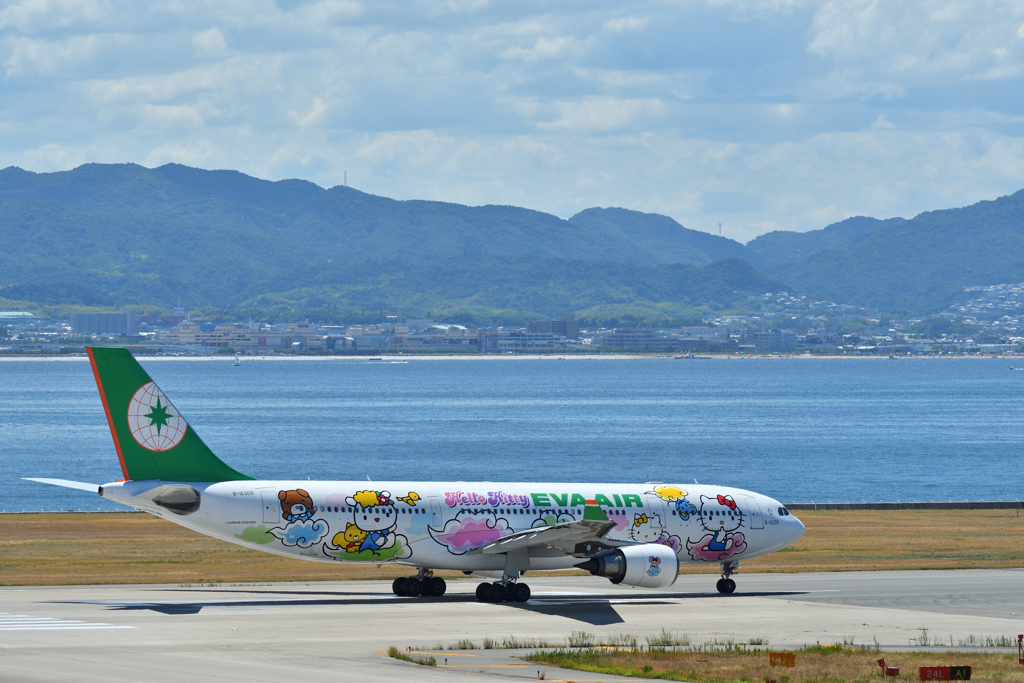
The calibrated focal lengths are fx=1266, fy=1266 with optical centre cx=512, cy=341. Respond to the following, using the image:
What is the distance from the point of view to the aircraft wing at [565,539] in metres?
40.8

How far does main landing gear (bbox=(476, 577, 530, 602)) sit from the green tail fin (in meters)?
9.58

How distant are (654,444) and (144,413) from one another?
10398 cm


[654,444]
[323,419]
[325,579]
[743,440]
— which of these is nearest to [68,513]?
[325,579]

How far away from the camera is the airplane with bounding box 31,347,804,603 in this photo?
39.8 m

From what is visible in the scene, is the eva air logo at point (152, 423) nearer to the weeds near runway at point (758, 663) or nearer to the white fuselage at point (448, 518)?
the white fuselage at point (448, 518)

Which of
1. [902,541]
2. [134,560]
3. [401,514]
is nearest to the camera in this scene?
[401,514]

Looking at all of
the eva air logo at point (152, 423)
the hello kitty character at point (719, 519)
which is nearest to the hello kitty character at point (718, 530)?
the hello kitty character at point (719, 519)

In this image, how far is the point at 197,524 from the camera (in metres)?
39.8

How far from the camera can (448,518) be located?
4225 centimetres

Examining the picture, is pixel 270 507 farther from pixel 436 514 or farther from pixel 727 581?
pixel 727 581

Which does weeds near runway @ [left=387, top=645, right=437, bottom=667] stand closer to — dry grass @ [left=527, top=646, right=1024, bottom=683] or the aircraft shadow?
dry grass @ [left=527, top=646, right=1024, bottom=683]

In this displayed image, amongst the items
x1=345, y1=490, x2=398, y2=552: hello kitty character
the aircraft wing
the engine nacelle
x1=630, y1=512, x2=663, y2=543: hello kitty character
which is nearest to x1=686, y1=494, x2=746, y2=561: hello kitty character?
x1=630, y1=512, x2=663, y2=543: hello kitty character

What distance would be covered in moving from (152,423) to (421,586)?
34.8 feet

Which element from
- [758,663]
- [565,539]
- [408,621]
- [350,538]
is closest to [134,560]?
[350,538]
